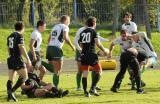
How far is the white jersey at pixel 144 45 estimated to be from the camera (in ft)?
52.9

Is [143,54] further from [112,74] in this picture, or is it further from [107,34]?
[107,34]

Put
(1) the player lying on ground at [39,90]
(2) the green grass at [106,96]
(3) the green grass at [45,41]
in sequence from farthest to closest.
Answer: (3) the green grass at [45,41] → (1) the player lying on ground at [39,90] → (2) the green grass at [106,96]

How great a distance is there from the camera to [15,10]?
123ft

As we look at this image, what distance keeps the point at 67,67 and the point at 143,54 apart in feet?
30.0

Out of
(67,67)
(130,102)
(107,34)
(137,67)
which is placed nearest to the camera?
(130,102)

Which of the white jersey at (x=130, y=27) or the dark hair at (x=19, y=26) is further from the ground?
the dark hair at (x=19, y=26)

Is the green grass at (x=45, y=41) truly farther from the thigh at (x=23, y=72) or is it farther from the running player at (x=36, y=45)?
the thigh at (x=23, y=72)

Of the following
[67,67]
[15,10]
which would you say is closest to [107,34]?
[15,10]

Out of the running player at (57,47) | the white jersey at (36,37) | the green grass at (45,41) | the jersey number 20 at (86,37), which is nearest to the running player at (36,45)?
the white jersey at (36,37)

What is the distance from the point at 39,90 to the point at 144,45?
3615 millimetres

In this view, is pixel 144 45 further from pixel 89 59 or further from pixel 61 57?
pixel 61 57

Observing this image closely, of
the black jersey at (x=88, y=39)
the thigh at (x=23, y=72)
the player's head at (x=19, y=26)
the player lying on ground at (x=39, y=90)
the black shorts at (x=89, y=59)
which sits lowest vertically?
the player lying on ground at (x=39, y=90)

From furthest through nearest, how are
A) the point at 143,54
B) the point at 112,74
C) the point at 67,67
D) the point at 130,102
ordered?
1. the point at 67,67
2. the point at 112,74
3. the point at 143,54
4. the point at 130,102

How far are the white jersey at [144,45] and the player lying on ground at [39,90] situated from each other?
2.88m
